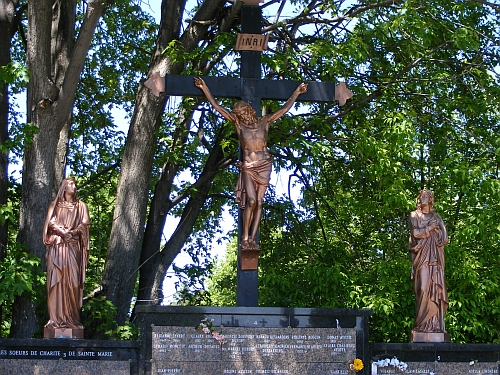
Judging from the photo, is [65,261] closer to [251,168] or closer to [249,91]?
[251,168]

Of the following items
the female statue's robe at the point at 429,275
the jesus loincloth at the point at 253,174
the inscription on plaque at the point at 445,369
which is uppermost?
the jesus loincloth at the point at 253,174

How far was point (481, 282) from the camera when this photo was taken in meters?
14.4

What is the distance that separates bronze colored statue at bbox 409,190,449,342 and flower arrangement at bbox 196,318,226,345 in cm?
259

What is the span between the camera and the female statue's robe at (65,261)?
10.5m

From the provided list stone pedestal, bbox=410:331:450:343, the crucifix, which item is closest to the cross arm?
the crucifix

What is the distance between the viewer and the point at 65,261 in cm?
1063

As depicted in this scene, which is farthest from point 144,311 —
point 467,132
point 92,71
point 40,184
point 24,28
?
point 24,28

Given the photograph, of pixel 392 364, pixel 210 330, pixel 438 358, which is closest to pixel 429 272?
pixel 438 358

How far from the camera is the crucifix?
35.0 feet

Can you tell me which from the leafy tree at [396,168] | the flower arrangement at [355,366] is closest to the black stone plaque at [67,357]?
the flower arrangement at [355,366]

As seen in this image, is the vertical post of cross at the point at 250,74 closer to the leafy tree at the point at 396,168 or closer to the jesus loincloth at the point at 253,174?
the jesus loincloth at the point at 253,174

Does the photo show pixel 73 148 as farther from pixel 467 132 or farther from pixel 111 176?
pixel 467 132

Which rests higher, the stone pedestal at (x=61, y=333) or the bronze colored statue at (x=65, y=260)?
the bronze colored statue at (x=65, y=260)

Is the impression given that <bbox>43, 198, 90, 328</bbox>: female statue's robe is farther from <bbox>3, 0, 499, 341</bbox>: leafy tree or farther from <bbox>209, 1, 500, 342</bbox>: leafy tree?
<bbox>209, 1, 500, 342</bbox>: leafy tree
